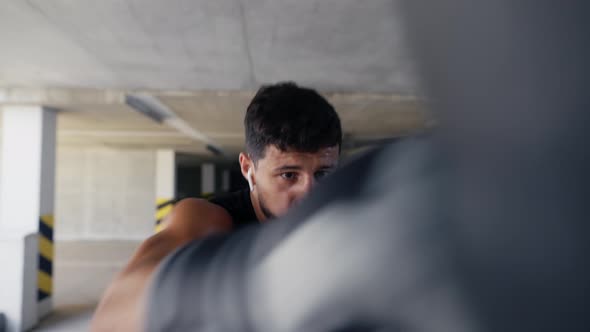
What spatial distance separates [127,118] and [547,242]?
615 centimetres

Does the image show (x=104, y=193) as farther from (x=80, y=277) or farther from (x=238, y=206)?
(x=238, y=206)

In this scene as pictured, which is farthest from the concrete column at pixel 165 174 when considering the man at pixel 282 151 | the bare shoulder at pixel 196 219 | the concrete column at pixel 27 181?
the bare shoulder at pixel 196 219

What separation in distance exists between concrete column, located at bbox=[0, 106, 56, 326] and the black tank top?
409 cm

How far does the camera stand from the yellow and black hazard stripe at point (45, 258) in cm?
449

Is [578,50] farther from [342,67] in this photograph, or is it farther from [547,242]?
[342,67]

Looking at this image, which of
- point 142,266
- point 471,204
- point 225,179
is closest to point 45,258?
point 142,266

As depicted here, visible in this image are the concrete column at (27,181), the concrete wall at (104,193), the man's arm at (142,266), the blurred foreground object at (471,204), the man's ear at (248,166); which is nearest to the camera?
the blurred foreground object at (471,204)

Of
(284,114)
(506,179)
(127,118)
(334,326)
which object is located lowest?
(334,326)

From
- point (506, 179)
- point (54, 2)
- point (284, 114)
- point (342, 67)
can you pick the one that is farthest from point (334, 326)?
point (342, 67)

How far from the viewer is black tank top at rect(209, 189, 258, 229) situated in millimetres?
1196

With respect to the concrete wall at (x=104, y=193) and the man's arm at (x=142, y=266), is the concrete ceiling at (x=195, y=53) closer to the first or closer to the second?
the man's arm at (x=142, y=266)

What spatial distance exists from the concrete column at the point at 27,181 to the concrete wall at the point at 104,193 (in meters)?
7.27

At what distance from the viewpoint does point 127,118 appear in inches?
228

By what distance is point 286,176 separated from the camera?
4.22ft
